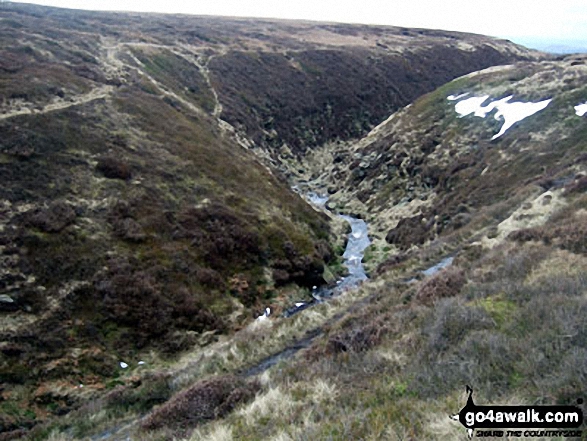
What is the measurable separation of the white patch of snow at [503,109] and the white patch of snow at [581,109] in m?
3.56

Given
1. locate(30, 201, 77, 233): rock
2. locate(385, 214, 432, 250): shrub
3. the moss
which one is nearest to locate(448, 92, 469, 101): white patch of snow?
locate(385, 214, 432, 250): shrub

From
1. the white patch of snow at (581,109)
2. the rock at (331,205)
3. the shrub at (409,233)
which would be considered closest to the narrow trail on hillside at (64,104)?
the rock at (331,205)

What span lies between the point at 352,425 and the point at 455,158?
44674 mm

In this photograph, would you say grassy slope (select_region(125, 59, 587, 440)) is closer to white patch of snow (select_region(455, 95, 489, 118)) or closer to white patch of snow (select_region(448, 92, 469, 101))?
white patch of snow (select_region(455, 95, 489, 118))

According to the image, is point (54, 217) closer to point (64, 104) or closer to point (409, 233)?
point (64, 104)

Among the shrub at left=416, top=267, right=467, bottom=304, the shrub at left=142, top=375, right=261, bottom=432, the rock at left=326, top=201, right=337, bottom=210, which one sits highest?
the shrub at left=416, top=267, right=467, bottom=304

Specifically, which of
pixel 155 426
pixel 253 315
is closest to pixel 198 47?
pixel 253 315

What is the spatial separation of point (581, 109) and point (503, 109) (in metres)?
9.73

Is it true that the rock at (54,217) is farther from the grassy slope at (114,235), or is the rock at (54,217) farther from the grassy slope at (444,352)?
the grassy slope at (444,352)

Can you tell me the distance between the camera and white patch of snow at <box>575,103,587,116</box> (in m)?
41.1

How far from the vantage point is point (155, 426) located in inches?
420

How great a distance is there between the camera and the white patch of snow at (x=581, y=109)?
41122mm

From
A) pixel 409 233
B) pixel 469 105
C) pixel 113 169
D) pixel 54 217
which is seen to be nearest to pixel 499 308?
pixel 54 217

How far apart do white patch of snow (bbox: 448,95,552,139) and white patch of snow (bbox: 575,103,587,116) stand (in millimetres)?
3563
